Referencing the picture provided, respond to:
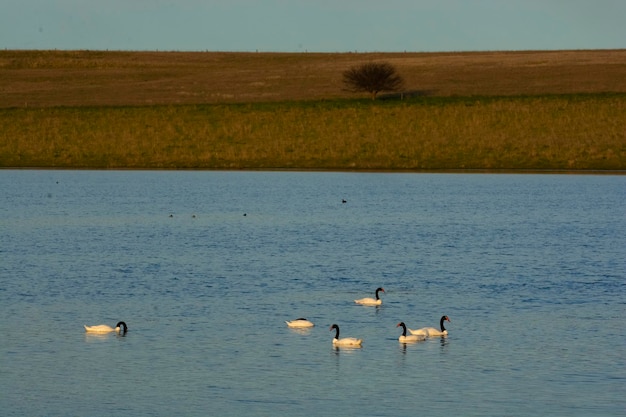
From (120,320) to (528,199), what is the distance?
3887 cm

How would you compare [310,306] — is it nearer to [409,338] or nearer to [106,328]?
[409,338]

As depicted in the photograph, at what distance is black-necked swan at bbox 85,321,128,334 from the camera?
24.8 m

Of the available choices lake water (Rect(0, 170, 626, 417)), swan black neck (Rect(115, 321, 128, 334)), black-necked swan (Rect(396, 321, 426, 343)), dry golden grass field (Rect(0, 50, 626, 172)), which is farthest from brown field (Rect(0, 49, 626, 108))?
swan black neck (Rect(115, 321, 128, 334))

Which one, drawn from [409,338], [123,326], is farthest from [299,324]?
[123,326]

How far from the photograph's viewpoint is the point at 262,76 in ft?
427

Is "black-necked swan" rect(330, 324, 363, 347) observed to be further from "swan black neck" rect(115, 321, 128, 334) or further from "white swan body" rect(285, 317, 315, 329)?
"swan black neck" rect(115, 321, 128, 334)

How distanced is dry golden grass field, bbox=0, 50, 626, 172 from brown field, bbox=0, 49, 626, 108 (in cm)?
35

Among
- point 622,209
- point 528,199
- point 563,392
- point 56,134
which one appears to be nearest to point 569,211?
point 622,209

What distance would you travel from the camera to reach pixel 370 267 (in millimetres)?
36906

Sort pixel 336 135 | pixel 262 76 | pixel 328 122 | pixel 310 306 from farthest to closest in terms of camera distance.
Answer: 1. pixel 262 76
2. pixel 328 122
3. pixel 336 135
4. pixel 310 306

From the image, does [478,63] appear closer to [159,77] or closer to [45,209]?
[159,77]

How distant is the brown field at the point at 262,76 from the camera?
109688 mm

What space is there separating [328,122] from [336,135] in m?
4.10

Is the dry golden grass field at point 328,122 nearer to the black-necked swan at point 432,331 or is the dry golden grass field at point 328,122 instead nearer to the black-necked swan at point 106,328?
→ the black-necked swan at point 432,331
